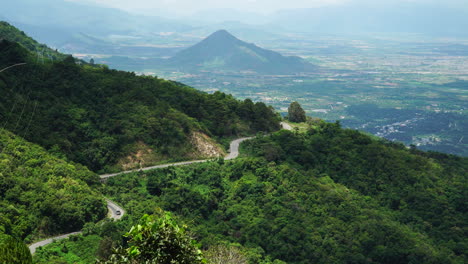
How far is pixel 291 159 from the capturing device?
62.3 m

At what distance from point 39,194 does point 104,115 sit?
2258 centimetres

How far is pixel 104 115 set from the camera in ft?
202

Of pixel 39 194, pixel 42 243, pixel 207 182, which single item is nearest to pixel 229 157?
pixel 207 182

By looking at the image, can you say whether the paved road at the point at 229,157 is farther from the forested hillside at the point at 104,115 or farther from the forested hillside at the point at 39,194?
the forested hillside at the point at 39,194

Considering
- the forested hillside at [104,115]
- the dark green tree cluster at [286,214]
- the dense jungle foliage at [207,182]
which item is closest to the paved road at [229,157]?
the forested hillside at [104,115]

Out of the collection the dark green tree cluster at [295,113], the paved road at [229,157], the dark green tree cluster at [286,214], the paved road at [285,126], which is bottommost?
the dark green tree cluster at [286,214]

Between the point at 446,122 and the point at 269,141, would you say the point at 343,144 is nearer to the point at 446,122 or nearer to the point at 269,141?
the point at 269,141

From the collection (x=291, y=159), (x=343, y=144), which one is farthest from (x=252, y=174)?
(x=343, y=144)

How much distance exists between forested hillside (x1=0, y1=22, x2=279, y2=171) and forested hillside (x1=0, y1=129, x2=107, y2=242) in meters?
5.68

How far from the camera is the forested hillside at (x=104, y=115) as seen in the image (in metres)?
55.1

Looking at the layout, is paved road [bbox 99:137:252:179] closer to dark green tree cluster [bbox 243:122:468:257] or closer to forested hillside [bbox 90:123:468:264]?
forested hillside [bbox 90:123:468:264]

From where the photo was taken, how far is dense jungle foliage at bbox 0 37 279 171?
5497cm

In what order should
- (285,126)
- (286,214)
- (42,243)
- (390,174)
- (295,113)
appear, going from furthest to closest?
(295,113) < (285,126) < (390,174) < (286,214) < (42,243)

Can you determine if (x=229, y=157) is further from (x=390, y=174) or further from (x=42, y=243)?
(x=42, y=243)
